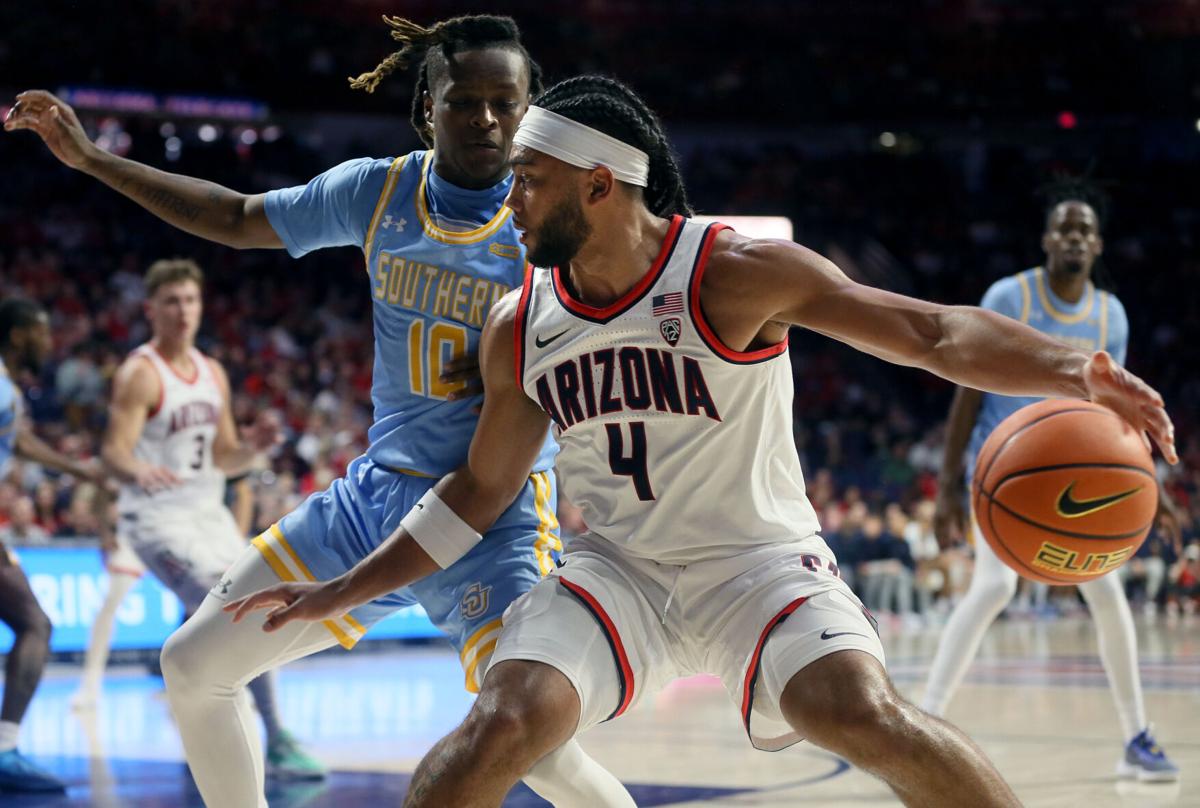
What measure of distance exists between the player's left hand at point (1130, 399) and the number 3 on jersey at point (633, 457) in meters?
1.03

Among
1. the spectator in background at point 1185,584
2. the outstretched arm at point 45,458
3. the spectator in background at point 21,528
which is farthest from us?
the spectator in background at point 1185,584

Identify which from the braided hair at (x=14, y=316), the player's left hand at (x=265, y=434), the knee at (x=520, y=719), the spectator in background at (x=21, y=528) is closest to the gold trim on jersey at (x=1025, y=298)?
the player's left hand at (x=265, y=434)

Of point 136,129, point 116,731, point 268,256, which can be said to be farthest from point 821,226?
point 116,731

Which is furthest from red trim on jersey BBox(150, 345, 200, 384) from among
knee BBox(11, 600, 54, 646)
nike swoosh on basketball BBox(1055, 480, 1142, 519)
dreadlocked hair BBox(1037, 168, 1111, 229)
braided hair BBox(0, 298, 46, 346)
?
nike swoosh on basketball BBox(1055, 480, 1142, 519)

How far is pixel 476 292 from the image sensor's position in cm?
357

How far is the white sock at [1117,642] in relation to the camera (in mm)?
5461

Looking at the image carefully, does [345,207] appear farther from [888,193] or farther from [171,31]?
[888,193]

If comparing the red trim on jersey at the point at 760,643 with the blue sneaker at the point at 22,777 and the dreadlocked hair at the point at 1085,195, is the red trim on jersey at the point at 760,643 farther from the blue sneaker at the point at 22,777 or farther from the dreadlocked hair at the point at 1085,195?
the dreadlocked hair at the point at 1085,195

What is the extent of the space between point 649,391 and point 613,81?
0.80m

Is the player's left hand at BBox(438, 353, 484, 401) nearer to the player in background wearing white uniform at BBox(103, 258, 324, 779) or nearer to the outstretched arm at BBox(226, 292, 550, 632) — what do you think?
the outstretched arm at BBox(226, 292, 550, 632)

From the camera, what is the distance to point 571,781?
3.13 m

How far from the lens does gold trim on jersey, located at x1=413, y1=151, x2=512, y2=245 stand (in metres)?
3.59

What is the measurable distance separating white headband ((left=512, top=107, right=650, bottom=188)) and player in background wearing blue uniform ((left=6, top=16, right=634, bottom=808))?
1.17 feet

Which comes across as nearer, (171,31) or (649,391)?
(649,391)
